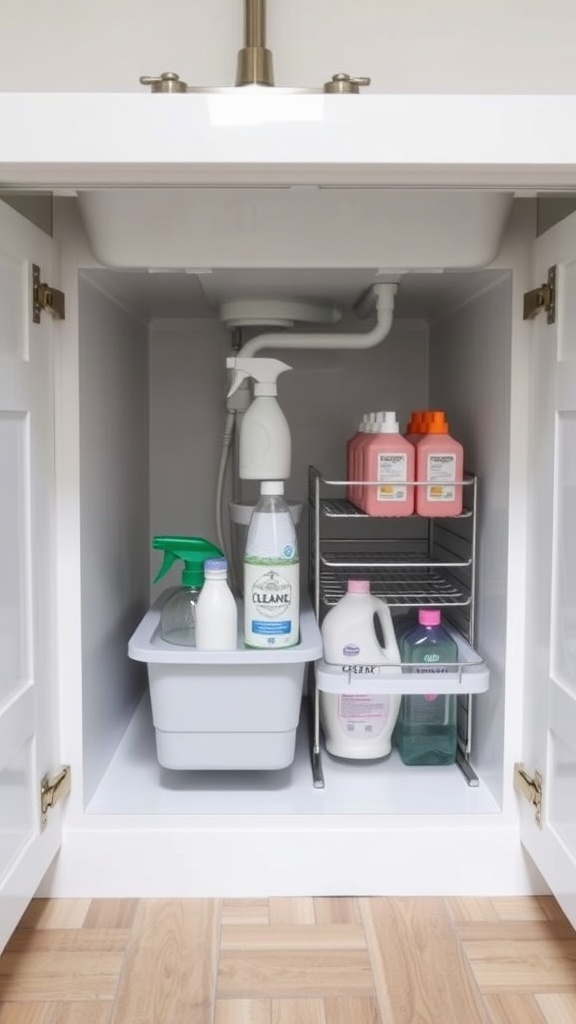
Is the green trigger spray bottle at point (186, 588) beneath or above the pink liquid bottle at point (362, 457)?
beneath

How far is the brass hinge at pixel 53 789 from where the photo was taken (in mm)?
1153

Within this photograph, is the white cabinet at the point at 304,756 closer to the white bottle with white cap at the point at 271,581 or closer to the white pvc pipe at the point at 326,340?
the white pvc pipe at the point at 326,340

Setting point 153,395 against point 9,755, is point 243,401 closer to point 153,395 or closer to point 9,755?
point 153,395

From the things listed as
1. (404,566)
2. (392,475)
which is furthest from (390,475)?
(404,566)

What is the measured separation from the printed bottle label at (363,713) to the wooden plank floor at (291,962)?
0.29 m

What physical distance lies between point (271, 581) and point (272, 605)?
0.12 feet

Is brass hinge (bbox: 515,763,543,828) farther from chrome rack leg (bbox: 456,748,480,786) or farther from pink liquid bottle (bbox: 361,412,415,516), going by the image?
pink liquid bottle (bbox: 361,412,415,516)

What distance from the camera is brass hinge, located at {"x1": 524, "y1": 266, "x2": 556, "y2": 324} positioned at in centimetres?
112

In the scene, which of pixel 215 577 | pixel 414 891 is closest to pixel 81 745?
pixel 215 577

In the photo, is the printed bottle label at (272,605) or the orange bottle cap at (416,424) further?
the orange bottle cap at (416,424)

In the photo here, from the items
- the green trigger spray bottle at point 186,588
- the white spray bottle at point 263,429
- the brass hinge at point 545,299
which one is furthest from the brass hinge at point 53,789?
the brass hinge at point 545,299

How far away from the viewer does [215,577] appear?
1327mm

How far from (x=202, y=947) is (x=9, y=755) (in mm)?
366

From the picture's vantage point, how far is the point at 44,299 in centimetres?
114
